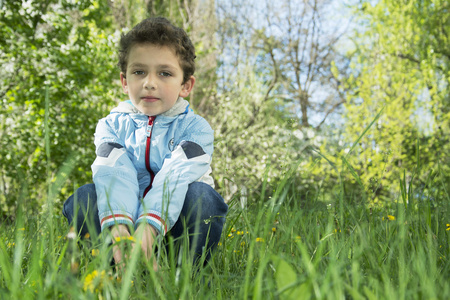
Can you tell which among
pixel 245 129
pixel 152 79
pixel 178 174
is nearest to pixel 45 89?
pixel 152 79

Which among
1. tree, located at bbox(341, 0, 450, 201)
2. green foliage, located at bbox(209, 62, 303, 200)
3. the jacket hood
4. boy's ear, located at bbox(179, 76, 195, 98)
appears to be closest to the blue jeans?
the jacket hood

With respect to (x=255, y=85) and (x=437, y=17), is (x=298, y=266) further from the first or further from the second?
(x=437, y=17)

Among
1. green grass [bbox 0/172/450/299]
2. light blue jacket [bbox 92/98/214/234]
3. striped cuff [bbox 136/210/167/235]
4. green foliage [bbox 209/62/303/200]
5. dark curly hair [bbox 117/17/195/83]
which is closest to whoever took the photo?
green grass [bbox 0/172/450/299]

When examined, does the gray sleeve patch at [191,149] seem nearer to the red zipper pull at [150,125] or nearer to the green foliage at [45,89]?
the red zipper pull at [150,125]

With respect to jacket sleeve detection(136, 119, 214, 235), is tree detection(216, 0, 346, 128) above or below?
above

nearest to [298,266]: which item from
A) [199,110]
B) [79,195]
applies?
[79,195]

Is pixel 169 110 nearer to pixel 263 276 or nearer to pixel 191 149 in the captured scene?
pixel 191 149

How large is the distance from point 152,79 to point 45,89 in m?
3.63

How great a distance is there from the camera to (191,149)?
191cm

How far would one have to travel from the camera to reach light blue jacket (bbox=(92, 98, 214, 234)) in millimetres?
1676

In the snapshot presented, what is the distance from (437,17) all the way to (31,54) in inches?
316

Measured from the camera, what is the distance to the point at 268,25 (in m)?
11.0

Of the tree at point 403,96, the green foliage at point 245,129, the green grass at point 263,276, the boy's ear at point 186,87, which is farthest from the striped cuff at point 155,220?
the green foliage at point 245,129

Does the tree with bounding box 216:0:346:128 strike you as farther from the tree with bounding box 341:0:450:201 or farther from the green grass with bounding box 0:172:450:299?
the green grass with bounding box 0:172:450:299
